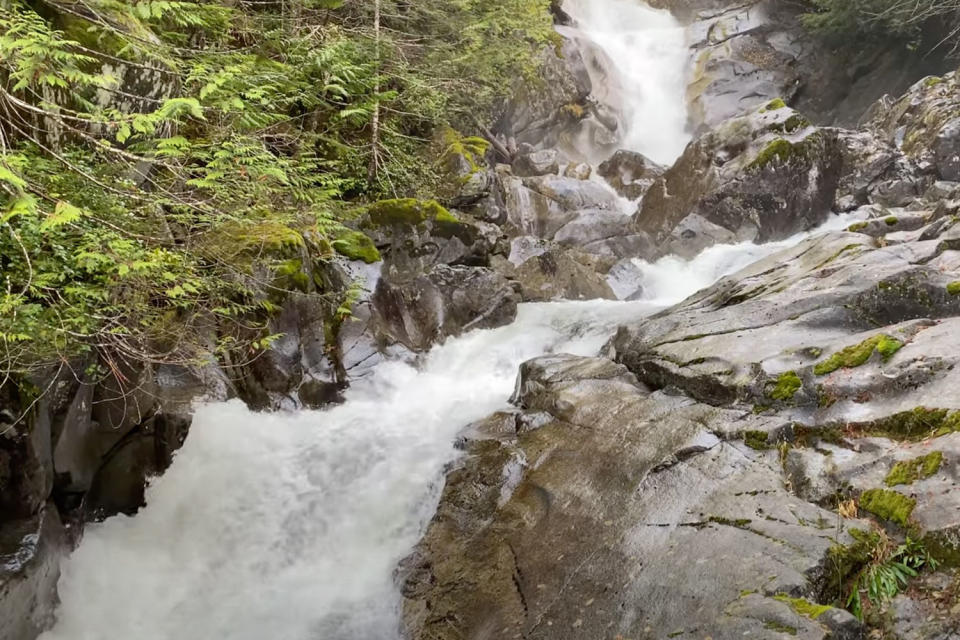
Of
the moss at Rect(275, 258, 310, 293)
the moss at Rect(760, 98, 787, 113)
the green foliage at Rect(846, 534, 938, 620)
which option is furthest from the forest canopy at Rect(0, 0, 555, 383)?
the moss at Rect(760, 98, 787, 113)

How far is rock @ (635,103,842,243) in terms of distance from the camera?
17.5 m

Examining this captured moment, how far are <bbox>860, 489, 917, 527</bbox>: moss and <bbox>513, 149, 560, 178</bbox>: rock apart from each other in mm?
17785

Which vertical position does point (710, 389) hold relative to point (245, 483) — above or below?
above

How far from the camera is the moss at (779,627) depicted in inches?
126

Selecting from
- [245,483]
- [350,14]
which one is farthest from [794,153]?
[245,483]

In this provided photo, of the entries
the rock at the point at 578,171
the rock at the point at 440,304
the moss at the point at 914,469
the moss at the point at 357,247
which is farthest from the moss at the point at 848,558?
the rock at the point at 578,171

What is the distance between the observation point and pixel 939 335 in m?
5.20

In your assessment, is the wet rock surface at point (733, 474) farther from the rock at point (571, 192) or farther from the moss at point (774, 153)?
the rock at point (571, 192)

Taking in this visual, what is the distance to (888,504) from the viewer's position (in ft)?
13.0

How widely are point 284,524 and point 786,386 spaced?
5.63 metres

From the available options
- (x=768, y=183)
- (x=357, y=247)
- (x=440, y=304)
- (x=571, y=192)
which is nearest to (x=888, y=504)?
(x=440, y=304)

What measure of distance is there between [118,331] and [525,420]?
4555 millimetres

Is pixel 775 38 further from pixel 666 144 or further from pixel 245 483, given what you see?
pixel 245 483

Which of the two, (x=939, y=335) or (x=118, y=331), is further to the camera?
(x=939, y=335)
